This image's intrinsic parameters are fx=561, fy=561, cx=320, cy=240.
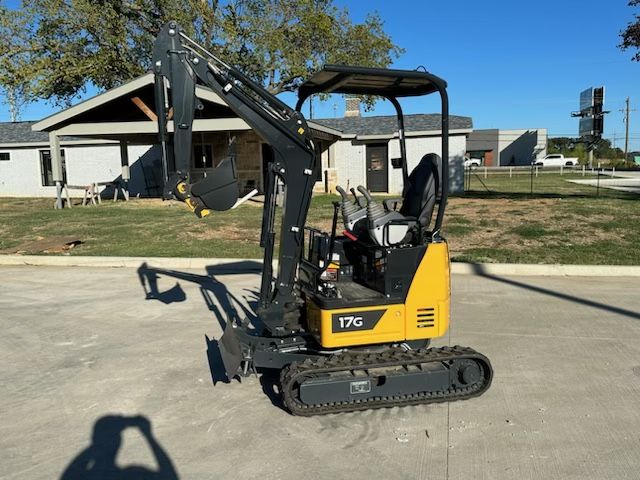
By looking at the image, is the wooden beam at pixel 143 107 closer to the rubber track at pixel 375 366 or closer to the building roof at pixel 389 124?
the building roof at pixel 389 124

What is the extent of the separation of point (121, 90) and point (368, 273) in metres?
15.9

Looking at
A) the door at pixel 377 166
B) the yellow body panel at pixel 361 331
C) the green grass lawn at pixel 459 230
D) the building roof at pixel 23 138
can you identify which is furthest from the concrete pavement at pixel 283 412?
the building roof at pixel 23 138

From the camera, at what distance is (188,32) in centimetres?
2569

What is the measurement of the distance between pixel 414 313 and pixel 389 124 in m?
23.5

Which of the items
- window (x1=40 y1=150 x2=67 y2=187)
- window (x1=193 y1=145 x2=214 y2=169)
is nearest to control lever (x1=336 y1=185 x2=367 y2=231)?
window (x1=193 y1=145 x2=214 y2=169)

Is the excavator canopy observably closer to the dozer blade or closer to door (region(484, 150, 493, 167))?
the dozer blade

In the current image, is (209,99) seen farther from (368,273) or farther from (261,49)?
(368,273)

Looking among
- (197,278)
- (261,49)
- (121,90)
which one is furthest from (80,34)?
(197,278)

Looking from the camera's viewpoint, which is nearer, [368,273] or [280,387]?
[280,387]

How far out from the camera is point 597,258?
9.99 m

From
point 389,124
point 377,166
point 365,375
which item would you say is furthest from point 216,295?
point 389,124

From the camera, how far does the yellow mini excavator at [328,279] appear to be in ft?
14.1

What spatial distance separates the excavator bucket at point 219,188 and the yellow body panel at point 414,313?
3.68ft

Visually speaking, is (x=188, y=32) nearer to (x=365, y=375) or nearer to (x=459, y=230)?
(x=459, y=230)
